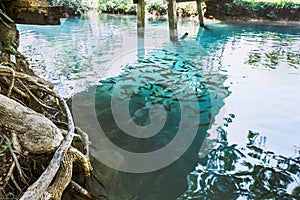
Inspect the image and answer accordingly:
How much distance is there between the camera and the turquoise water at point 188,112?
3.05 metres

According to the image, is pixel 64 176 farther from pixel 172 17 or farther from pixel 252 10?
pixel 252 10

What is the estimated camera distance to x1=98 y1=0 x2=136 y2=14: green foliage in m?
21.6

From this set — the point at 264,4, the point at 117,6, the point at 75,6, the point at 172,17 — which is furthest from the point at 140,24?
the point at 75,6

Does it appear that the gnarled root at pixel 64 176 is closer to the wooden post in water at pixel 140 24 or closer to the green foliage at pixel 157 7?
the wooden post in water at pixel 140 24

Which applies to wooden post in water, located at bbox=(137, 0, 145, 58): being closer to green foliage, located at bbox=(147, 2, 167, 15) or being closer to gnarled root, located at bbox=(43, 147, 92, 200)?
gnarled root, located at bbox=(43, 147, 92, 200)

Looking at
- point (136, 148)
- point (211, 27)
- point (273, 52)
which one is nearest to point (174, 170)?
point (136, 148)

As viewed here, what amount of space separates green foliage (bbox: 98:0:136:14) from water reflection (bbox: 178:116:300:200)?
19.5 meters

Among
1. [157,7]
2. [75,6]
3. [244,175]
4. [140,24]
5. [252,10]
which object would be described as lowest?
[244,175]

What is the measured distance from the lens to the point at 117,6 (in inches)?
882

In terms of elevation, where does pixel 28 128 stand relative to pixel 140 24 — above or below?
below

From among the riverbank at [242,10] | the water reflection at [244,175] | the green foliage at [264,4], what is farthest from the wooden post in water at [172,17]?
the green foliage at [264,4]

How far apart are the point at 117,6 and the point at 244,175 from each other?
21441 millimetres

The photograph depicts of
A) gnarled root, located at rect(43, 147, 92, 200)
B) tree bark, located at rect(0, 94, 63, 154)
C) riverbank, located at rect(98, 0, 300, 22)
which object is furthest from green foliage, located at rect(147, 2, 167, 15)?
tree bark, located at rect(0, 94, 63, 154)

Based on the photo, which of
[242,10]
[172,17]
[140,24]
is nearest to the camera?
[172,17]
